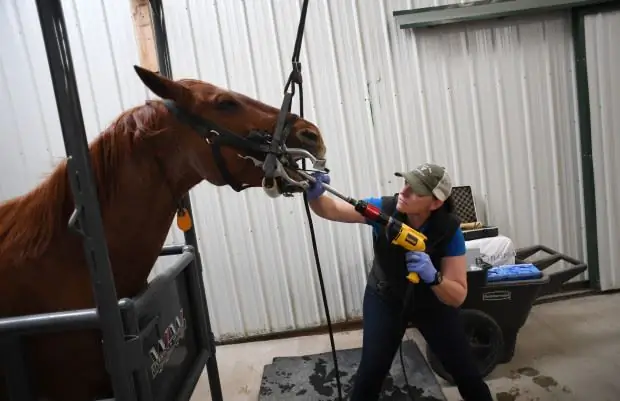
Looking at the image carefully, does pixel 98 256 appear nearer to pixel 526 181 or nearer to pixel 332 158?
pixel 332 158

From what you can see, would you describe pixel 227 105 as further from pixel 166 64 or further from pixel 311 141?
pixel 166 64

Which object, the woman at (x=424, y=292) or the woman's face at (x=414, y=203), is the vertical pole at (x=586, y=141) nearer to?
the woman at (x=424, y=292)

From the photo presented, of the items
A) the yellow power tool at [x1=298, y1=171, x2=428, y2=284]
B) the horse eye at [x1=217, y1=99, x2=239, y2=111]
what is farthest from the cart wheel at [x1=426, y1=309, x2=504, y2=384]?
the horse eye at [x1=217, y1=99, x2=239, y2=111]

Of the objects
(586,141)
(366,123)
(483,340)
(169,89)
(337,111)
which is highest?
(169,89)

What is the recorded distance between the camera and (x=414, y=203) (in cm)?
172

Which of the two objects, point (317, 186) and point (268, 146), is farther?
point (317, 186)

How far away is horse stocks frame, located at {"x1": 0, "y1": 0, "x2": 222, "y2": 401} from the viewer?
85 cm

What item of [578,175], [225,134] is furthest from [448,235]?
[578,175]

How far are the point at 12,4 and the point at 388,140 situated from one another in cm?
276

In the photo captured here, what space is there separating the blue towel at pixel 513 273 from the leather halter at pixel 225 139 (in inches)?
65.0

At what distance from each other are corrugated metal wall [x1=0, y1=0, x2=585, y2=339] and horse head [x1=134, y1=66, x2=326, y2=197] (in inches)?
69.1

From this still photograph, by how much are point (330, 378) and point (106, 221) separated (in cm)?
190

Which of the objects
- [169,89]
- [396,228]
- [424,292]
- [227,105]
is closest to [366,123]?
[424,292]

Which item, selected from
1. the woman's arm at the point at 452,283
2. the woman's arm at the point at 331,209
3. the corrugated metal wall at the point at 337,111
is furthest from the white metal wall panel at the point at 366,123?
the woman's arm at the point at 452,283
